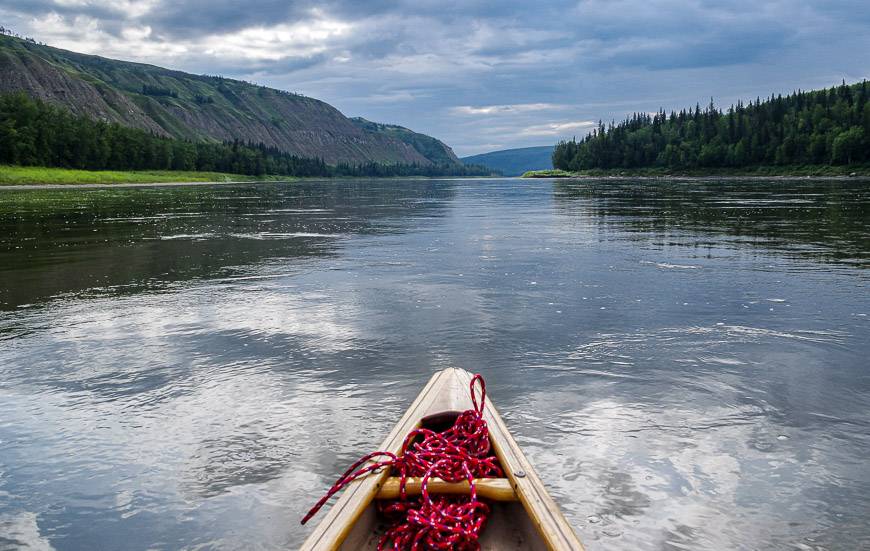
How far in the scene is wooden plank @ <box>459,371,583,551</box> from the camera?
4254 millimetres

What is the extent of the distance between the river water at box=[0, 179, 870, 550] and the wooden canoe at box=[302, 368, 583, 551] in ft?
3.37

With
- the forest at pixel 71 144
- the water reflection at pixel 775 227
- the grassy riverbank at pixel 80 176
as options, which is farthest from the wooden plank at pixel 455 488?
the forest at pixel 71 144

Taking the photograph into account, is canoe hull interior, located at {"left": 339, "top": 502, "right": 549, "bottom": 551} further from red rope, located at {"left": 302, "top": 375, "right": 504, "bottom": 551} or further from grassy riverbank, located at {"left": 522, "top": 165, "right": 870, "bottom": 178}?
grassy riverbank, located at {"left": 522, "top": 165, "right": 870, "bottom": 178}

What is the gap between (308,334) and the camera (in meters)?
12.2

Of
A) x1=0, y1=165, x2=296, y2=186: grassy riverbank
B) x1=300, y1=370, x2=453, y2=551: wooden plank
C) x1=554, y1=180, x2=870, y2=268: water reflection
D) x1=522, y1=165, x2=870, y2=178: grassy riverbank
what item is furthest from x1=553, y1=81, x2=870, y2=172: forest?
x1=300, y1=370, x2=453, y2=551: wooden plank

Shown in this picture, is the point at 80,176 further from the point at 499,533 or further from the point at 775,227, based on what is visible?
the point at 499,533

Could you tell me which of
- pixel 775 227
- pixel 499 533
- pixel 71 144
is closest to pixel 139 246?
pixel 499 533

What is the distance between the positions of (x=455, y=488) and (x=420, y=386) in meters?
4.24

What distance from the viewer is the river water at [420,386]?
6.00m

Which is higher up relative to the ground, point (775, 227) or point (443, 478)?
point (775, 227)

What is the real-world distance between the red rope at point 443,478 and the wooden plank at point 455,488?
5cm

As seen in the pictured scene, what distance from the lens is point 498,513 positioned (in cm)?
506

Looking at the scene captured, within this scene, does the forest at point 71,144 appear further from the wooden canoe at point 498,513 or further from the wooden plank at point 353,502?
the wooden canoe at point 498,513

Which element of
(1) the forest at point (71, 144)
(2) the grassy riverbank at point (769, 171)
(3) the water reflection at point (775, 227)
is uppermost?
(1) the forest at point (71, 144)
